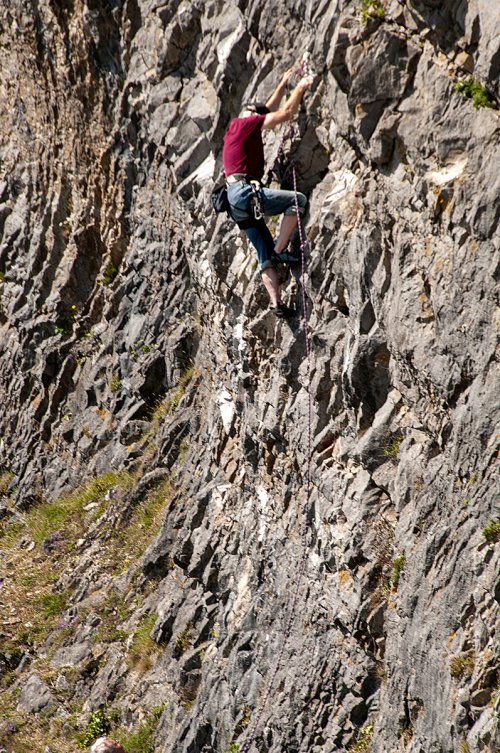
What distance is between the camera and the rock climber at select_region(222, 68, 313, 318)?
28.1 ft

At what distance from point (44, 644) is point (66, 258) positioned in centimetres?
840

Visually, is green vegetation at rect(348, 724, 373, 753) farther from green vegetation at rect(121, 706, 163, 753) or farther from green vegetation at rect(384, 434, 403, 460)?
green vegetation at rect(121, 706, 163, 753)

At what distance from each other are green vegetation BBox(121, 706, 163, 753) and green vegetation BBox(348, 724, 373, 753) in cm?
402

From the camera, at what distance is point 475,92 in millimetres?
5848

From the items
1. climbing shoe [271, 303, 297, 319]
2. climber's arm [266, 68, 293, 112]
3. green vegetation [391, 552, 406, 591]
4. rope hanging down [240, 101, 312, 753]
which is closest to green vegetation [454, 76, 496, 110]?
climber's arm [266, 68, 293, 112]

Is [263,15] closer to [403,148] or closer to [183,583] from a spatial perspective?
[403,148]

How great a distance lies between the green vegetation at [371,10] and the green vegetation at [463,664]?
478 centimetres

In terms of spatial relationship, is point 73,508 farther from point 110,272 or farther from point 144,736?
point 144,736

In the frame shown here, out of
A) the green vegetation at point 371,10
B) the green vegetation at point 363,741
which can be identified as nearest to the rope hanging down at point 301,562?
the green vegetation at point 363,741

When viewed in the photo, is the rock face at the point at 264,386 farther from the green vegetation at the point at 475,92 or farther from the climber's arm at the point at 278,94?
the climber's arm at the point at 278,94

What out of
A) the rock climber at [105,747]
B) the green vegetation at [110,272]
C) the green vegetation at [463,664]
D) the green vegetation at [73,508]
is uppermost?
the green vegetation at [110,272]

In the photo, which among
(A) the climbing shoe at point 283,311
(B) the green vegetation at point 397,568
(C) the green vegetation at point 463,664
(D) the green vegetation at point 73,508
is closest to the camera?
(C) the green vegetation at point 463,664

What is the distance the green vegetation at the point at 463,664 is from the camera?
235 inches

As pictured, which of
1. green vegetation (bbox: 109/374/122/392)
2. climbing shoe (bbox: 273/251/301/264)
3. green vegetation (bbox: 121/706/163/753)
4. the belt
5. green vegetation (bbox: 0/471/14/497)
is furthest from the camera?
green vegetation (bbox: 0/471/14/497)
